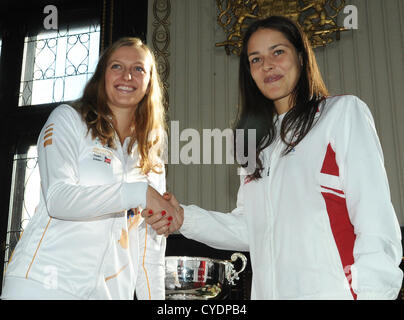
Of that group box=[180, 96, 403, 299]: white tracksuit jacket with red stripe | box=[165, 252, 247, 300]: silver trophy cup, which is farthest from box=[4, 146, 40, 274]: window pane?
box=[180, 96, 403, 299]: white tracksuit jacket with red stripe

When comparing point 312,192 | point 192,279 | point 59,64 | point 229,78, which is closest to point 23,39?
point 59,64

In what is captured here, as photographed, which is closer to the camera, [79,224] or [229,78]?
[79,224]

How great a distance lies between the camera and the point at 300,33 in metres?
1.43

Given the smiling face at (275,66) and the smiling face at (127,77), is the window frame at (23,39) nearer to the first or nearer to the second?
the smiling face at (127,77)

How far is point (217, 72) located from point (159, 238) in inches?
77.4

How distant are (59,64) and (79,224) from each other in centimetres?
269

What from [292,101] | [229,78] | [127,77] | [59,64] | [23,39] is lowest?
[292,101]

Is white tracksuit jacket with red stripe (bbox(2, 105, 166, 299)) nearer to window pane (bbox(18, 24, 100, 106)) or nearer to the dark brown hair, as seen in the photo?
the dark brown hair

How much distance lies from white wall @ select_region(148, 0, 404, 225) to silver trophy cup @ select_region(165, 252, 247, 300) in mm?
1420

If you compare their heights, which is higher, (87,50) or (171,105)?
(87,50)

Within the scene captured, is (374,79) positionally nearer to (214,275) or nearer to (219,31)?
(219,31)

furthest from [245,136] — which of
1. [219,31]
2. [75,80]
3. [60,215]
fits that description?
[75,80]

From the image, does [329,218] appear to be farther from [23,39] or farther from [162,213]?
[23,39]

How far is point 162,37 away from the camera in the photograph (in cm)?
348
